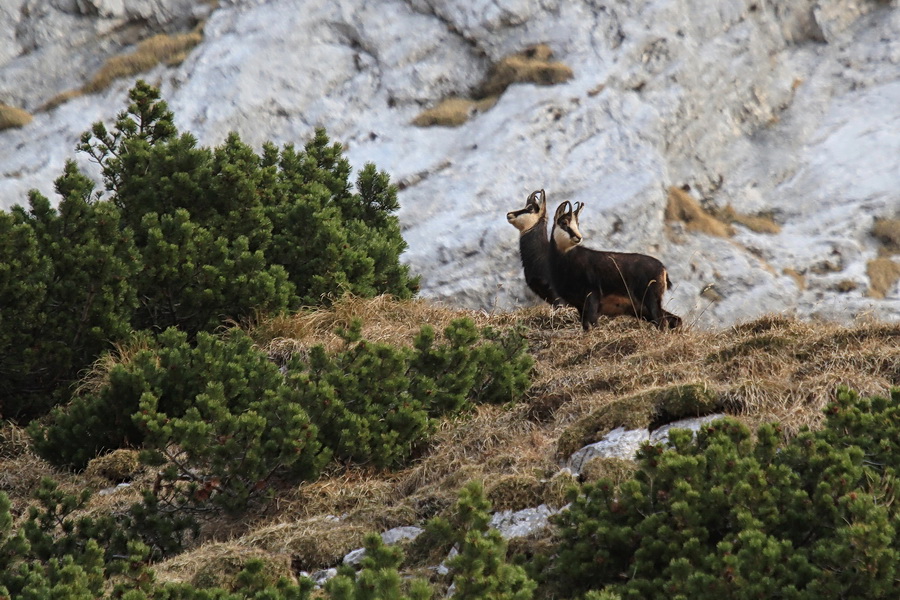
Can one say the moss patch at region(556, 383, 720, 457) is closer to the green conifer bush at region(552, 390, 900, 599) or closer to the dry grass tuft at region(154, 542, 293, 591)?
the green conifer bush at region(552, 390, 900, 599)

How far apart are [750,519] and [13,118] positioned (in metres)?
16.5

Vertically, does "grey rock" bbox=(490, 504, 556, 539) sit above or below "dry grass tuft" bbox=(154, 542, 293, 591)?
below

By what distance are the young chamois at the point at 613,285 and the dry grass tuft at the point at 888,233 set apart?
950cm

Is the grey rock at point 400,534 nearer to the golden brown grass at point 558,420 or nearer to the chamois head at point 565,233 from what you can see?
the golden brown grass at point 558,420

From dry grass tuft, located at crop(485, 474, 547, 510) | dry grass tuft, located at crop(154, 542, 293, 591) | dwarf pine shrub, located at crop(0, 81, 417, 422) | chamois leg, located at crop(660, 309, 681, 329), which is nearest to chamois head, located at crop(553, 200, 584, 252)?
chamois leg, located at crop(660, 309, 681, 329)

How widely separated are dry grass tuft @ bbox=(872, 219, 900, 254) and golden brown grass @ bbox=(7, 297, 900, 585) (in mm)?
10008

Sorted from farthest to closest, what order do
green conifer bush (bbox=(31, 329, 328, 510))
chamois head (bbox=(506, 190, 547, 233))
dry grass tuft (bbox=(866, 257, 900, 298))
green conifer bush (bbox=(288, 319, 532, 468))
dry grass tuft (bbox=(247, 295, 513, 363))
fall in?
dry grass tuft (bbox=(866, 257, 900, 298)) < chamois head (bbox=(506, 190, 547, 233)) < dry grass tuft (bbox=(247, 295, 513, 363)) < green conifer bush (bbox=(288, 319, 532, 468)) < green conifer bush (bbox=(31, 329, 328, 510))

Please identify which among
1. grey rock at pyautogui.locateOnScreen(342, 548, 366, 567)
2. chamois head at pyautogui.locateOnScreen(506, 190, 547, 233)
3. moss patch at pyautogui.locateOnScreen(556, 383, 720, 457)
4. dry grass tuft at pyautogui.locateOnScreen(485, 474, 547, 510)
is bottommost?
chamois head at pyautogui.locateOnScreen(506, 190, 547, 233)

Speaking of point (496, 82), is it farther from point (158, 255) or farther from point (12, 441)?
point (12, 441)

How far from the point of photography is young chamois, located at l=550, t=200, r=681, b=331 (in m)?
9.51

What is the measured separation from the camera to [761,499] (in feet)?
15.2

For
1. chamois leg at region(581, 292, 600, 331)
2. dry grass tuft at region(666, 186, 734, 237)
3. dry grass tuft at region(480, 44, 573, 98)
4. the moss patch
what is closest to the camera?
the moss patch

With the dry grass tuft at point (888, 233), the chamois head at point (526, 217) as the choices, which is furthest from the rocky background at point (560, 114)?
the chamois head at point (526, 217)

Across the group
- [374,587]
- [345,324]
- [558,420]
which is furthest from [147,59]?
[374,587]
